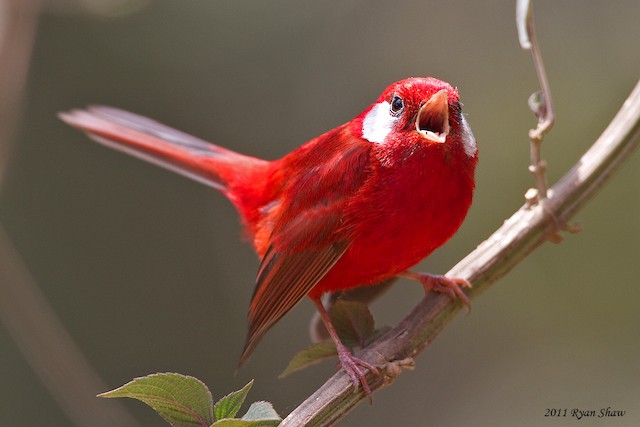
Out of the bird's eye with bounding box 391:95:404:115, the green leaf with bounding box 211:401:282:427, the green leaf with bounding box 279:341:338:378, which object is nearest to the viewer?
the green leaf with bounding box 211:401:282:427

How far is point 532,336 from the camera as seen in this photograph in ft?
17.7

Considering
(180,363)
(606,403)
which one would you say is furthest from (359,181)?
(180,363)

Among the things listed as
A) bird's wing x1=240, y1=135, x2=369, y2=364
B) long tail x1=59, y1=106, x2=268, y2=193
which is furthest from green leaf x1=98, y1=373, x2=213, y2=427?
long tail x1=59, y1=106, x2=268, y2=193

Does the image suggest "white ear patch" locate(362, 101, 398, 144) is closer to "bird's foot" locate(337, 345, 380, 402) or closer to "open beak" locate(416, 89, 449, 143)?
"open beak" locate(416, 89, 449, 143)

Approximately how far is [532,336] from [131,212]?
9.70ft

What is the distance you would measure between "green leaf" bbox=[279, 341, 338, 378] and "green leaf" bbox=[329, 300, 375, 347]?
26cm

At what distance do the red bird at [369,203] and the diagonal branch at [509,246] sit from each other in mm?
61

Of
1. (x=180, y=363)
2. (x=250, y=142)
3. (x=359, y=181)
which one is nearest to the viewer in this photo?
(x=359, y=181)

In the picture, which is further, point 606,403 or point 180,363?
point 180,363

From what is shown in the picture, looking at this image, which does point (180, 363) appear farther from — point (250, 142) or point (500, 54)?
point (500, 54)

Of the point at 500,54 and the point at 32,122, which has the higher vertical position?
the point at 32,122

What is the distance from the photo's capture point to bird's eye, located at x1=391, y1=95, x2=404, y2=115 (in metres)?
3.11

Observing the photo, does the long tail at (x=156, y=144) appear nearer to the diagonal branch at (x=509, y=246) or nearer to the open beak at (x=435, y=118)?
the open beak at (x=435, y=118)

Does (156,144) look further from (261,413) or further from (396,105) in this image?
(261,413)
